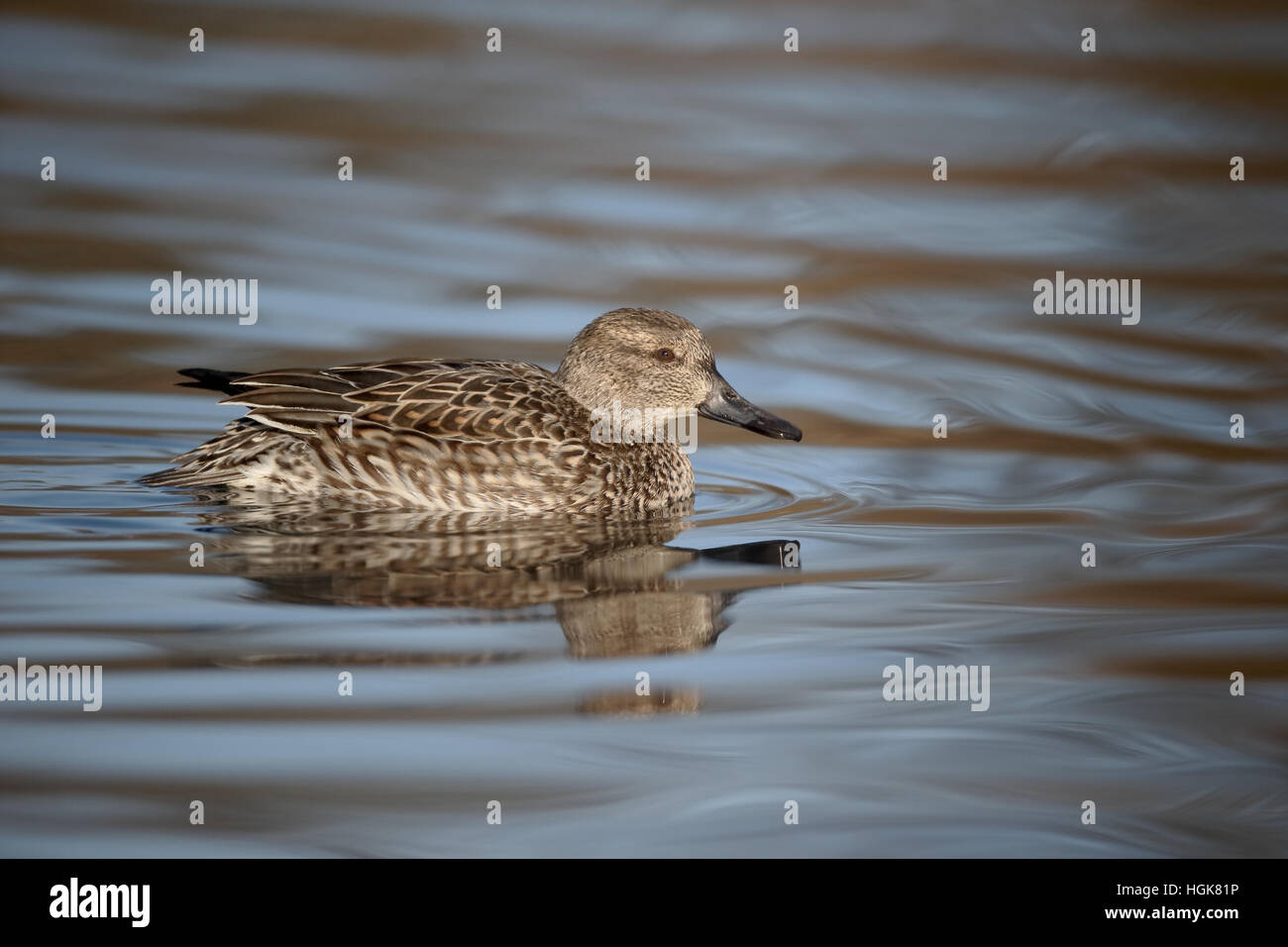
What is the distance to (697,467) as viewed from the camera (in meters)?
9.89

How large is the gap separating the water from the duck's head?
46 cm

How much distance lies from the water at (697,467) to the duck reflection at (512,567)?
0.11 ft

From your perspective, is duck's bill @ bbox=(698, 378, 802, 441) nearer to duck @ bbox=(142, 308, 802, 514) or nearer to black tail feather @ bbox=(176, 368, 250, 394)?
duck @ bbox=(142, 308, 802, 514)

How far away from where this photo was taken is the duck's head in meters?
9.11

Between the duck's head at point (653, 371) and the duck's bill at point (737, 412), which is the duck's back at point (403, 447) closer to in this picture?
the duck's head at point (653, 371)

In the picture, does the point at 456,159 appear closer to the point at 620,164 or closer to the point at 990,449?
the point at 620,164

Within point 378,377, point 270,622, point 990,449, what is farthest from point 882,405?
point 270,622

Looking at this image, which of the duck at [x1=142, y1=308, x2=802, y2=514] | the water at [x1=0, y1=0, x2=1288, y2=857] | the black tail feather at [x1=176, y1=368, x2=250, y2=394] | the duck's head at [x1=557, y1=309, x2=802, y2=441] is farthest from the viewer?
the duck's head at [x1=557, y1=309, x2=802, y2=441]

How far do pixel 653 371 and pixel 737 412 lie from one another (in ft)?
1.56

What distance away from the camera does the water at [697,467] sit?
5.41 metres

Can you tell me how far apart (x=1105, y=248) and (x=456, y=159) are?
17.8 feet

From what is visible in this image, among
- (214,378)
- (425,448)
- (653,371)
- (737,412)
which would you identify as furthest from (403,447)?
(737,412)

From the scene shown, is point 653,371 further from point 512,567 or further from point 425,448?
point 512,567

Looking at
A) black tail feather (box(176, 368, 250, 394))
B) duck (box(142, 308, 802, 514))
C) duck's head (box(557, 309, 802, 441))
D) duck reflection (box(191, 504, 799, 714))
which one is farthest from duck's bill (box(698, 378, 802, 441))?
black tail feather (box(176, 368, 250, 394))
